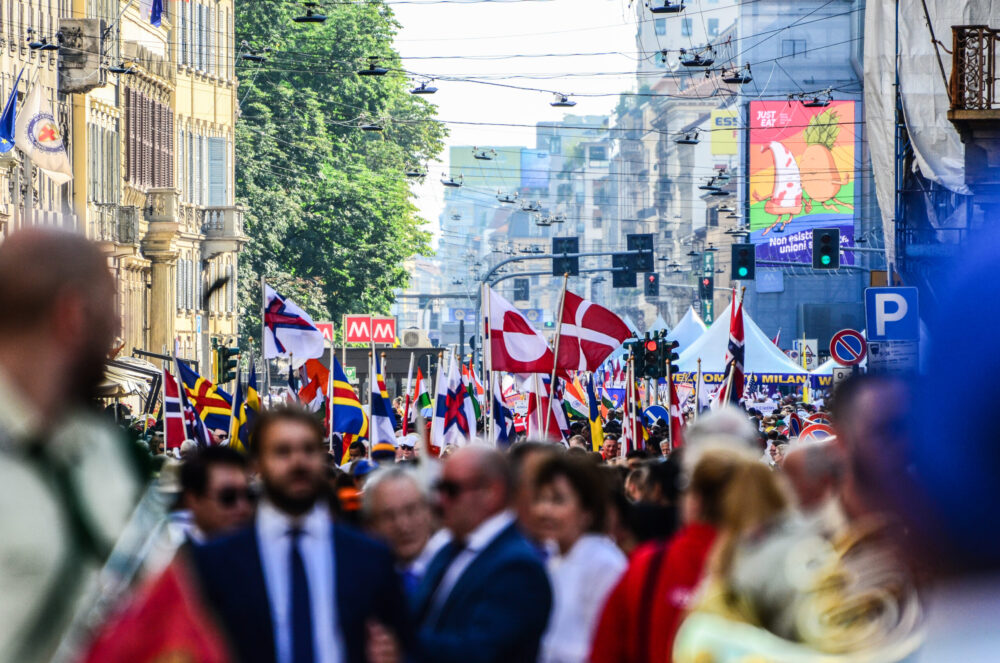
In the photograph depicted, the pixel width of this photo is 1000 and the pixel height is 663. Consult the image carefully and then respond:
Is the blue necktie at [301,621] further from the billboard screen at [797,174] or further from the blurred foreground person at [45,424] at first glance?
the billboard screen at [797,174]

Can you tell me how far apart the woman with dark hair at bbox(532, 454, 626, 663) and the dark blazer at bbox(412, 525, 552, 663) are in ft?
1.70

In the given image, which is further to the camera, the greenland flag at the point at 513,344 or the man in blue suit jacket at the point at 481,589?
the greenland flag at the point at 513,344

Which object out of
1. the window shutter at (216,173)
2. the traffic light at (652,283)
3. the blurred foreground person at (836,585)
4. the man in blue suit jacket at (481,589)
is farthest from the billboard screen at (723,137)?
the blurred foreground person at (836,585)

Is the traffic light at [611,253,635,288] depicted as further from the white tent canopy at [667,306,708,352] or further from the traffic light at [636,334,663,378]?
the white tent canopy at [667,306,708,352]

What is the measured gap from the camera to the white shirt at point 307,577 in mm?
4494

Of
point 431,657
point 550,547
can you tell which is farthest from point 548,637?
point 431,657

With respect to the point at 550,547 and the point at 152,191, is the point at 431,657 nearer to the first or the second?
the point at 550,547

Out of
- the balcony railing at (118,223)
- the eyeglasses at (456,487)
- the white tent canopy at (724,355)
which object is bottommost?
the white tent canopy at (724,355)

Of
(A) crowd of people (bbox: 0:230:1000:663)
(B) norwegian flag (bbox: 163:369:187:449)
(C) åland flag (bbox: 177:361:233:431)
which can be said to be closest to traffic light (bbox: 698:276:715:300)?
(C) åland flag (bbox: 177:361:233:431)

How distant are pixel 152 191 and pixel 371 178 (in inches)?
626

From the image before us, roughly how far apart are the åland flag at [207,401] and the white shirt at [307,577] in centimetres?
1489

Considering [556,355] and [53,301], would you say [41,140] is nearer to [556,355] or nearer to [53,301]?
[556,355]

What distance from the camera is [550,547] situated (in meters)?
6.06

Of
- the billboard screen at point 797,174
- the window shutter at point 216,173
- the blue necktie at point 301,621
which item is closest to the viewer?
the blue necktie at point 301,621
